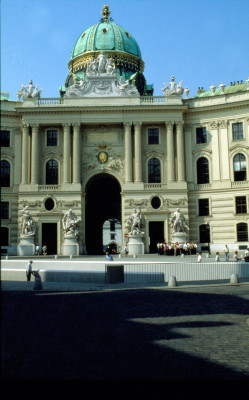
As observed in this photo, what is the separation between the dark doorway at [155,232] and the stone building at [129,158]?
0.13 metres

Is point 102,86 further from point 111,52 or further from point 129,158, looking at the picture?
point 111,52

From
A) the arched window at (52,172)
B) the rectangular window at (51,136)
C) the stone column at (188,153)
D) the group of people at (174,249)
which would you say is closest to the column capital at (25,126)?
the rectangular window at (51,136)

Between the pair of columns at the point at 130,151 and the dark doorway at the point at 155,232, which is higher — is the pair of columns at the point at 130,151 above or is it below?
above

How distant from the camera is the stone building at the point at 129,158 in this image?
176ft

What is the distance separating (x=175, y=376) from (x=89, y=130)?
51.1 metres

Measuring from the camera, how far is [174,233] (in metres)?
52.0

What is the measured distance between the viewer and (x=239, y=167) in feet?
178

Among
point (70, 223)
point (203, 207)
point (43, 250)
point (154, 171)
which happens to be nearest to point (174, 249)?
point (203, 207)

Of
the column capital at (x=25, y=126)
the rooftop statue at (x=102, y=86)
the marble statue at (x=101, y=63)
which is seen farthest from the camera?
the marble statue at (x=101, y=63)

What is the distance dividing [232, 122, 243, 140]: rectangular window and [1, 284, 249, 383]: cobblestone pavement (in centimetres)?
3879

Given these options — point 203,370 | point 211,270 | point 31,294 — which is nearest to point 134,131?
point 211,270

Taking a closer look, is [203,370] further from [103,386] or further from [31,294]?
[31,294]

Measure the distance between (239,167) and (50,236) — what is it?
27002mm

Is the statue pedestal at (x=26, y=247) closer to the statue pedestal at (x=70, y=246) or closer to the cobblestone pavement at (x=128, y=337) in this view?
the statue pedestal at (x=70, y=246)
